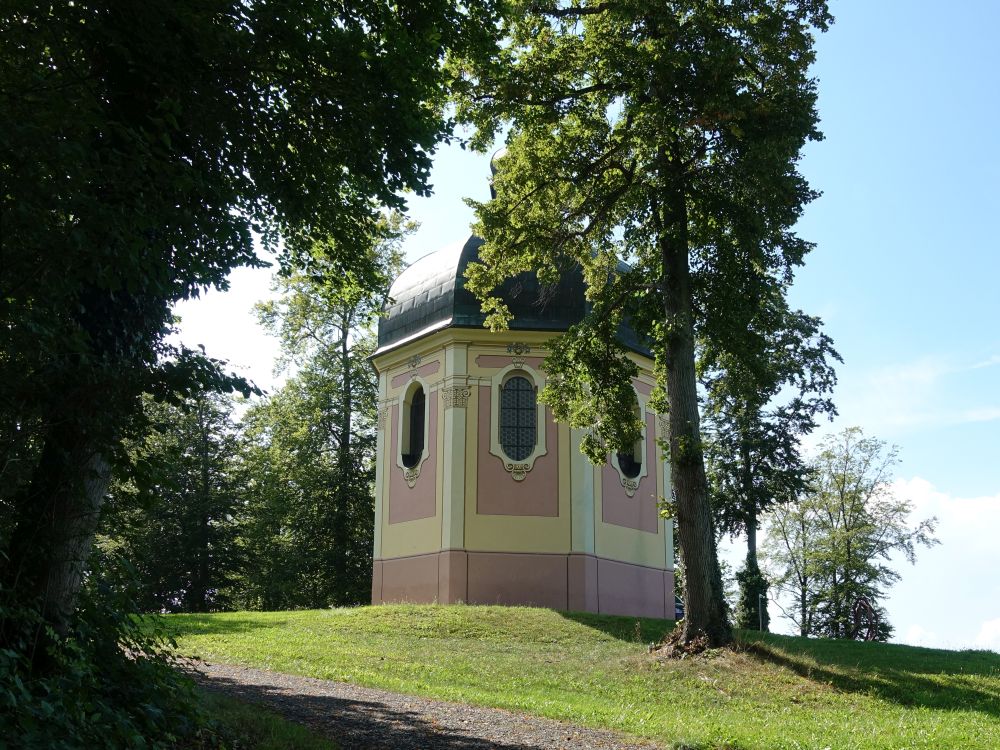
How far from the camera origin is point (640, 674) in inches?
512

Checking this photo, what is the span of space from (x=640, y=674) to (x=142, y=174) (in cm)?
970

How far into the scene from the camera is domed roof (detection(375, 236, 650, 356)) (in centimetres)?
2239

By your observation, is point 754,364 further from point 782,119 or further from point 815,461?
point 815,461

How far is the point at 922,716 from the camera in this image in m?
10.9

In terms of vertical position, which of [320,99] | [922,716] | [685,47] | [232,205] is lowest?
[922,716]

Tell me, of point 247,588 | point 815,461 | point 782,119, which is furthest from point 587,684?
point 815,461

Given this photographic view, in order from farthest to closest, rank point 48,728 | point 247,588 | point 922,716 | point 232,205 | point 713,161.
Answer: point 247,588 → point 713,161 → point 922,716 → point 232,205 → point 48,728

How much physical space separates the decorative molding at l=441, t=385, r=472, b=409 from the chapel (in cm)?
2

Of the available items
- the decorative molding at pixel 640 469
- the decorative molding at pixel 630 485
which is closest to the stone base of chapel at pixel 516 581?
the decorative molding at pixel 630 485

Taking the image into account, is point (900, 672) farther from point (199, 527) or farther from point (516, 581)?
point (199, 527)

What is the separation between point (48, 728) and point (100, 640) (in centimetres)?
150

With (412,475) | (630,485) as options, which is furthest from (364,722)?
(630,485)

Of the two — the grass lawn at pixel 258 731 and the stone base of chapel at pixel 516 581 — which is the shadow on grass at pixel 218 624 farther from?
the grass lawn at pixel 258 731

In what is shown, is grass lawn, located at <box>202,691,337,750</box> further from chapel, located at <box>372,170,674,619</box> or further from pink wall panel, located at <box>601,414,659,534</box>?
pink wall panel, located at <box>601,414,659,534</box>
